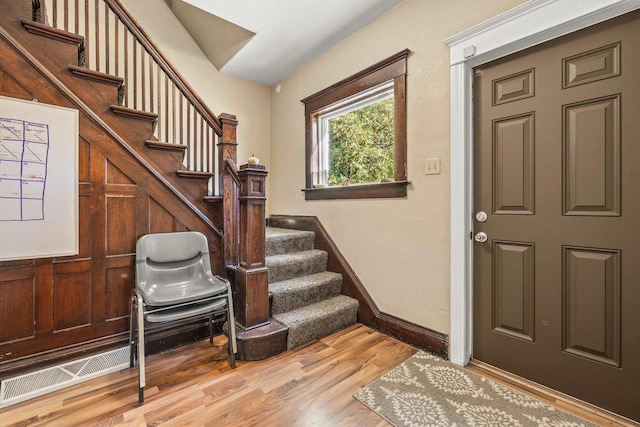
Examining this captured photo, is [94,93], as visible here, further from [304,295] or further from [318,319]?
[318,319]

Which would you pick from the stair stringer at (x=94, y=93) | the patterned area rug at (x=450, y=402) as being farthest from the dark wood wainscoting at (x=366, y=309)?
the stair stringer at (x=94, y=93)

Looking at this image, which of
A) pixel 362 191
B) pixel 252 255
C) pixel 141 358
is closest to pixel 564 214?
pixel 362 191

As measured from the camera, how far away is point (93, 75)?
1.91m

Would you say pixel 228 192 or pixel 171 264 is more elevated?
pixel 228 192

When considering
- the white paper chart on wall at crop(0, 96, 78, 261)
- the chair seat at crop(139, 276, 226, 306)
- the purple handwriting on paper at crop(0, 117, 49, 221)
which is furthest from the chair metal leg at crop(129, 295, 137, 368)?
the purple handwriting on paper at crop(0, 117, 49, 221)

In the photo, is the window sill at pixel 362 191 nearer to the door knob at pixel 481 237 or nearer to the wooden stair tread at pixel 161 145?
the door knob at pixel 481 237

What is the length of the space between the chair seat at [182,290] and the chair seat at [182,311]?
0.21ft

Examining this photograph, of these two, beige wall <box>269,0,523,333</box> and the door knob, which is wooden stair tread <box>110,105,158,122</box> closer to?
beige wall <box>269,0,523,333</box>

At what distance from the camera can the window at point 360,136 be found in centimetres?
235

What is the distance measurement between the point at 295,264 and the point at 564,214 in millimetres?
2009

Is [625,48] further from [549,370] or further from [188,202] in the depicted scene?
[188,202]

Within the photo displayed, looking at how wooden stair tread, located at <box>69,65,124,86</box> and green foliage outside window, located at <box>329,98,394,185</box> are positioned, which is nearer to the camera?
wooden stair tread, located at <box>69,65,124,86</box>

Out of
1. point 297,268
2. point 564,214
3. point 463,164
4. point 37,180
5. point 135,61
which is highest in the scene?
point 135,61

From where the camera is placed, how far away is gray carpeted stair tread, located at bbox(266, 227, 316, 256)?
282 centimetres
